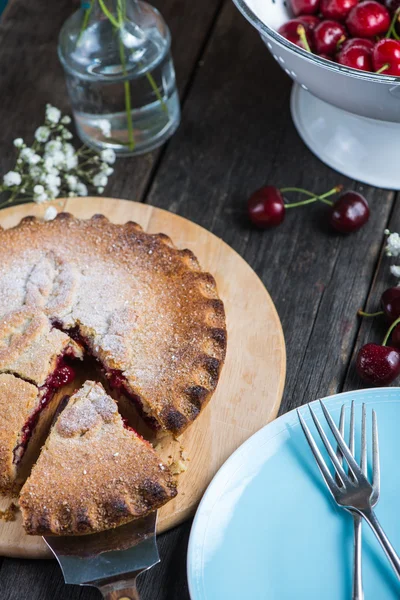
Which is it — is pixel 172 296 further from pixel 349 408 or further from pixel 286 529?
pixel 286 529

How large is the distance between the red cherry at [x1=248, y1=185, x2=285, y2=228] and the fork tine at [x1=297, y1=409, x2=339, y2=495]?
852mm

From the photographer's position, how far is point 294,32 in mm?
2725

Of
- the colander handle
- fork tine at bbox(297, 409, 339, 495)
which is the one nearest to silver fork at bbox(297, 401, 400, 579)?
fork tine at bbox(297, 409, 339, 495)

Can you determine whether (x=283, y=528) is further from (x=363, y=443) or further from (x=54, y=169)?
(x=54, y=169)

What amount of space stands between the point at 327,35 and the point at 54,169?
1135 millimetres

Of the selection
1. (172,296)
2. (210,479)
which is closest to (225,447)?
(210,479)

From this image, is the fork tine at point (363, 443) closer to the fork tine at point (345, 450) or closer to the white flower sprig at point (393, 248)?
the fork tine at point (345, 450)

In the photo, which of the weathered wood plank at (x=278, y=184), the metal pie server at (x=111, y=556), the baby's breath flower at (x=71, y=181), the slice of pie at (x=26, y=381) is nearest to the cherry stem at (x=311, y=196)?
the weathered wood plank at (x=278, y=184)

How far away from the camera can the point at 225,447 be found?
2322 mm

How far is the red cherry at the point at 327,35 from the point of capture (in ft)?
8.81

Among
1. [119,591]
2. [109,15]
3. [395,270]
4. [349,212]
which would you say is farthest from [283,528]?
[109,15]

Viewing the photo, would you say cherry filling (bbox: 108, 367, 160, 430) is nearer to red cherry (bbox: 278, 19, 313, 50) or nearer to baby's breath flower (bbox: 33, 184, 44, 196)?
baby's breath flower (bbox: 33, 184, 44, 196)

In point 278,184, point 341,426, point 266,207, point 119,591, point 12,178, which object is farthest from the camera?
point 278,184

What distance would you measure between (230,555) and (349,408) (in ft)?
1.89
